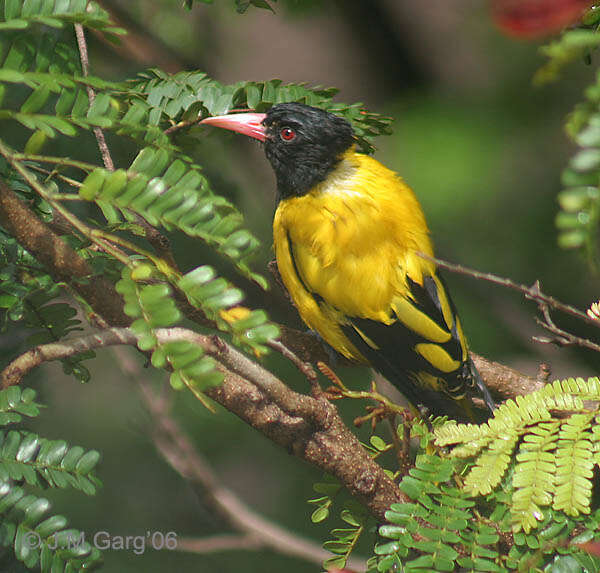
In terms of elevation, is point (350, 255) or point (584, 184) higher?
point (584, 184)

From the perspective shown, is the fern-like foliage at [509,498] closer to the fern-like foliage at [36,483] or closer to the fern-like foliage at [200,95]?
the fern-like foliage at [36,483]

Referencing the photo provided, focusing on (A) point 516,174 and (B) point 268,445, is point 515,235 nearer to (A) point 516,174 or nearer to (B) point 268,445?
(A) point 516,174

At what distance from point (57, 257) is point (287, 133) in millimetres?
1327

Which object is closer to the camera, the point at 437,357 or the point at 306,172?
the point at 437,357

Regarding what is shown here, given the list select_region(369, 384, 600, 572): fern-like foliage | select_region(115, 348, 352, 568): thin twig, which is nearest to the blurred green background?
select_region(115, 348, 352, 568): thin twig

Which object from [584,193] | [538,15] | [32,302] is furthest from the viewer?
[32,302]

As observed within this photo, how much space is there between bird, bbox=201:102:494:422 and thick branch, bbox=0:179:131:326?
951 millimetres

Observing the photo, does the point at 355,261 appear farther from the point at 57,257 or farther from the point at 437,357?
the point at 57,257

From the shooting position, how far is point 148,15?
3.38 metres

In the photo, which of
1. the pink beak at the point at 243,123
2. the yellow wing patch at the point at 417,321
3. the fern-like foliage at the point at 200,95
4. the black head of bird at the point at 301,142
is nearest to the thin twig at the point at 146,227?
the fern-like foliage at the point at 200,95

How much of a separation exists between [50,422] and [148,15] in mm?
2178

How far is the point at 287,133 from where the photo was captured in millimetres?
2650

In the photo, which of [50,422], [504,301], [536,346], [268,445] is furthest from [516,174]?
[50,422]

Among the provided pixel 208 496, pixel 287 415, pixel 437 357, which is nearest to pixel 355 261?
pixel 437 357
